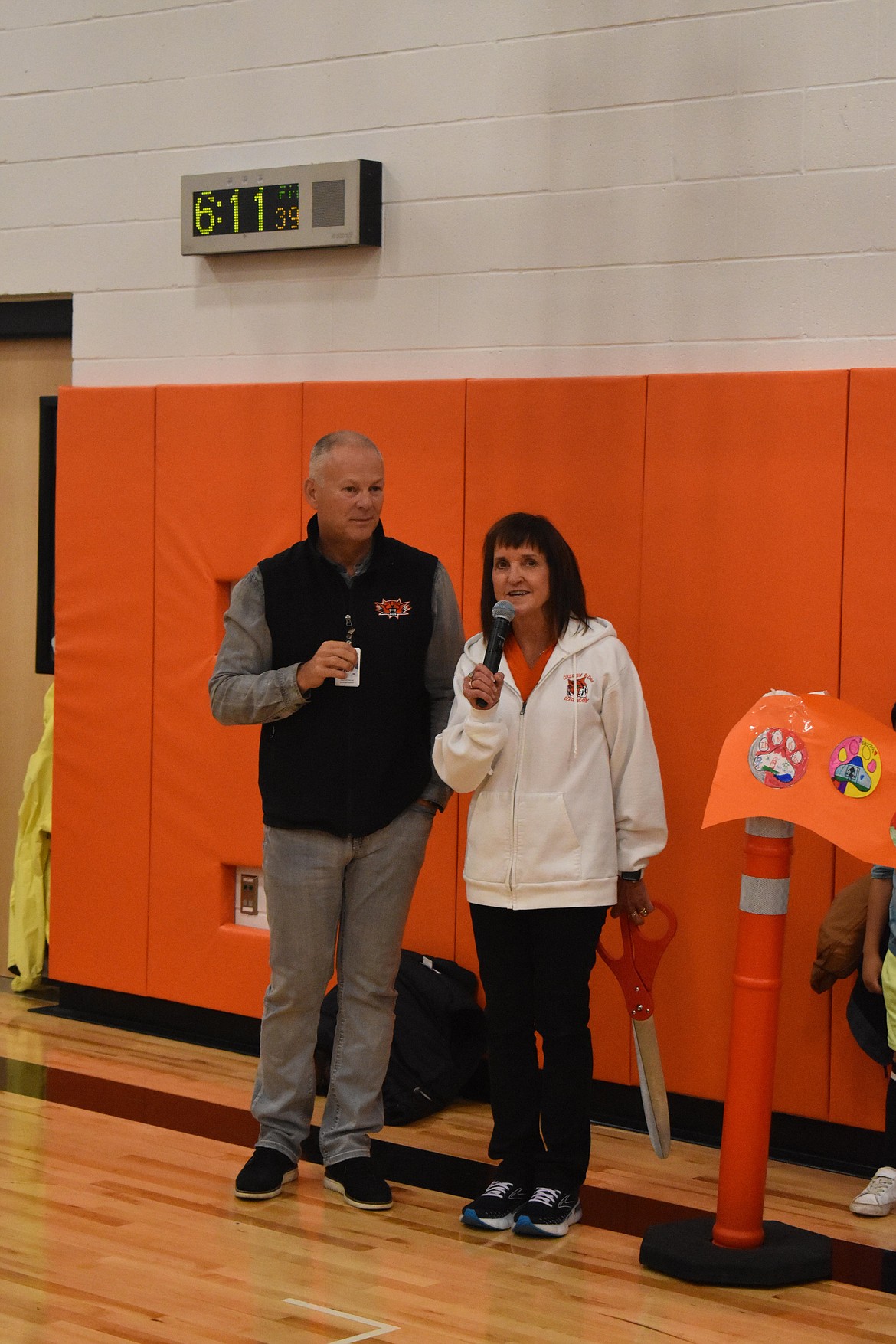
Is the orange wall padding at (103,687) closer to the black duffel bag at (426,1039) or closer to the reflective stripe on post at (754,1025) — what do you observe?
the black duffel bag at (426,1039)

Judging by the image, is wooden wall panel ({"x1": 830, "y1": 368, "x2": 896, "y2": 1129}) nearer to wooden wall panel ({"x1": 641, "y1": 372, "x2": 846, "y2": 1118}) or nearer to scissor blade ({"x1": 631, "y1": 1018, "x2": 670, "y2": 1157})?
wooden wall panel ({"x1": 641, "y1": 372, "x2": 846, "y2": 1118})

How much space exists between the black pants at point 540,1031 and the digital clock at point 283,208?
83.3 inches

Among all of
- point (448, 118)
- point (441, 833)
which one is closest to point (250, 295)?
point (448, 118)

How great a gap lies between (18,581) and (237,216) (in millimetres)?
1537

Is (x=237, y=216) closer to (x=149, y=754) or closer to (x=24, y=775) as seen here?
(x=149, y=754)

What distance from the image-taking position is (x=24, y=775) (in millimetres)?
5359

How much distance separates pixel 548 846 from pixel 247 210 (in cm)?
236

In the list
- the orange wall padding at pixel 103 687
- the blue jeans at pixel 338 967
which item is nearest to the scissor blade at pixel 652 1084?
the blue jeans at pixel 338 967

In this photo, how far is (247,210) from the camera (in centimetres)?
457

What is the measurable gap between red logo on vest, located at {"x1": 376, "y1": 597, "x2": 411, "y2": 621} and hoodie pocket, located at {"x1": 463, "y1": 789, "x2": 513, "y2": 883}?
46 cm

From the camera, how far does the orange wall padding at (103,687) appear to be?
4.80m

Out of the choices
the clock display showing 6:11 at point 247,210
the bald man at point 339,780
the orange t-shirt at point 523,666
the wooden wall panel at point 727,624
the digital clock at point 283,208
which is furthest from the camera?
the clock display showing 6:11 at point 247,210

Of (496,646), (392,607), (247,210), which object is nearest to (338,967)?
(392,607)

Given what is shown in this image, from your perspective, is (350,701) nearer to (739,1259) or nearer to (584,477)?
(584,477)
